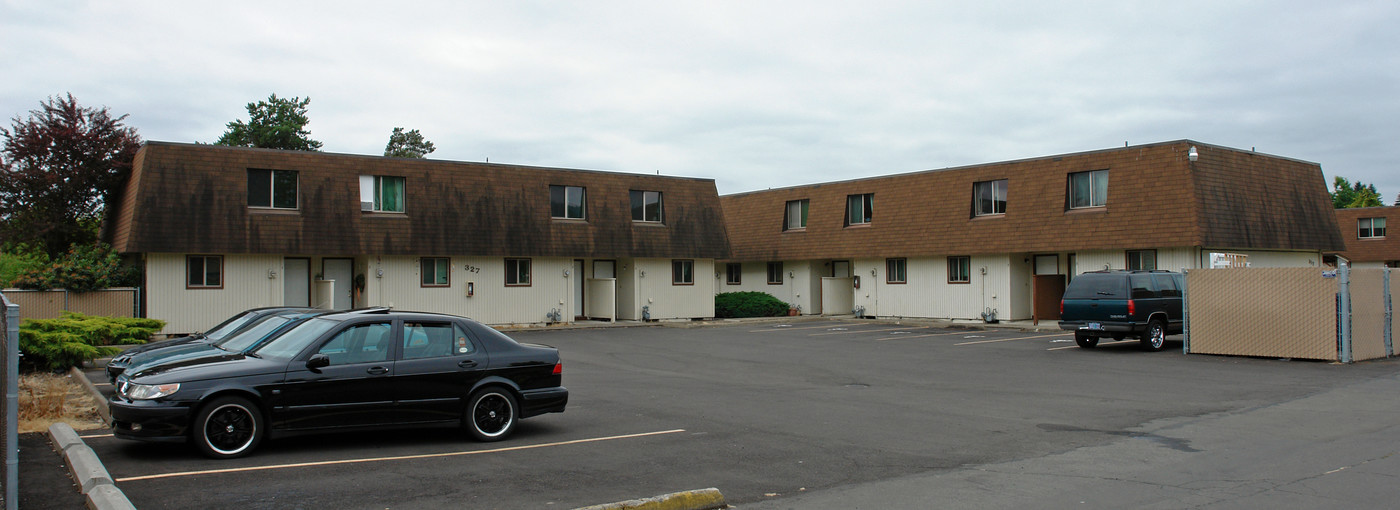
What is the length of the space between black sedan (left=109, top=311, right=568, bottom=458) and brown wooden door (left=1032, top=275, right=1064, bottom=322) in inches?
983

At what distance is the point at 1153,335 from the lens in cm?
2248

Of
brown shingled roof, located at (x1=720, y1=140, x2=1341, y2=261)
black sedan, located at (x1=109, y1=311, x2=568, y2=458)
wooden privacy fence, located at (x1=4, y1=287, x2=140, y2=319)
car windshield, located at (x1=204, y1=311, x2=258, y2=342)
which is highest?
brown shingled roof, located at (x1=720, y1=140, x2=1341, y2=261)

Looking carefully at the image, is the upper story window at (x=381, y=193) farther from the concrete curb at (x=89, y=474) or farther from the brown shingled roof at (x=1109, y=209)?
the concrete curb at (x=89, y=474)

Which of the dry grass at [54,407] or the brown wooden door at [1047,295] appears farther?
the brown wooden door at [1047,295]

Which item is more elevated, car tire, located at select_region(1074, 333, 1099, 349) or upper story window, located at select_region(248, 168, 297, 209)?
upper story window, located at select_region(248, 168, 297, 209)

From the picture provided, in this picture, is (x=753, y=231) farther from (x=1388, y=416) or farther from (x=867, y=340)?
(x=1388, y=416)

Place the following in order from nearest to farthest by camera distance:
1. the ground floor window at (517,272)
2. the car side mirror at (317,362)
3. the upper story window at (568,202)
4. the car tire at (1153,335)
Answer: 1. the car side mirror at (317,362)
2. the car tire at (1153,335)
3. the ground floor window at (517,272)
4. the upper story window at (568,202)

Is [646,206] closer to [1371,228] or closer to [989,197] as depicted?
[989,197]

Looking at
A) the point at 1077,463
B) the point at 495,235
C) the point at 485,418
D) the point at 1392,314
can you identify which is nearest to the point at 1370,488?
the point at 1077,463

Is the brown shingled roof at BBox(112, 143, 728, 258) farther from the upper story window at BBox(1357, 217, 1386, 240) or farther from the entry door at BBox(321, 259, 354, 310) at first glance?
the upper story window at BBox(1357, 217, 1386, 240)

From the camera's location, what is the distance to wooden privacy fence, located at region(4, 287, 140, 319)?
79.4ft

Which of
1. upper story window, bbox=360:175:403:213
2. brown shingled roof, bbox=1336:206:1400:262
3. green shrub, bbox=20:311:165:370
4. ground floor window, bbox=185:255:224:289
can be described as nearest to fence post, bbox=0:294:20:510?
green shrub, bbox=20:311:165:370

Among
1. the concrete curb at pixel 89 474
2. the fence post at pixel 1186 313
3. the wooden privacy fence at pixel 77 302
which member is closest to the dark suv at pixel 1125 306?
the fence post at pixel 1186 313

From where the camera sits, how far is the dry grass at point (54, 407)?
432 inches
